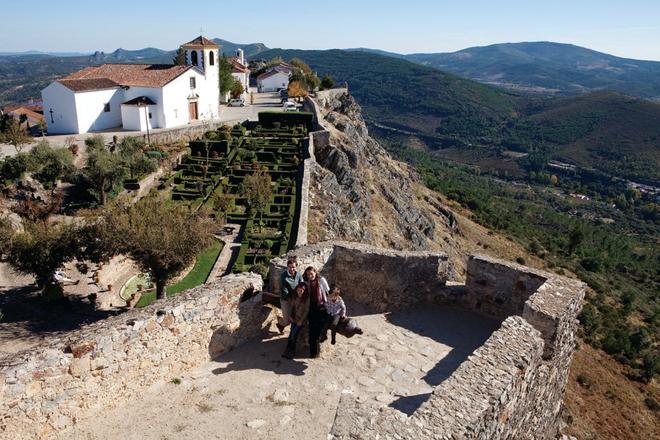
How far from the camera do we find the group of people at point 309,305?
9.10 m

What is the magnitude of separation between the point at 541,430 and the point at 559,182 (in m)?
157

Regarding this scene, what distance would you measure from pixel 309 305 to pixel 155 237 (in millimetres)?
9058

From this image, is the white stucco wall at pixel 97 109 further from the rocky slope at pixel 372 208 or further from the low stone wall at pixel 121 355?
the low stone wall at pixel 121 355

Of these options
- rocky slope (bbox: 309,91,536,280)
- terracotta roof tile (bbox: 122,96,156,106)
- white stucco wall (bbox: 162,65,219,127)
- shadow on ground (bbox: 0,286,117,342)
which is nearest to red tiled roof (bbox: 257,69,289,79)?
rocky slope (bbox: 309,91,536,280)

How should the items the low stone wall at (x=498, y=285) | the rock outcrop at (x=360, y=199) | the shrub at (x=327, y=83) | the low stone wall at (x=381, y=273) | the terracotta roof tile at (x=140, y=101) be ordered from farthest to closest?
the shrub at (x=327, y=83), the terracotta roof tile at (x=140, y=101), the rock outcrop at (x=360, y=199), the low stone wall at (x=381, y=273), the low stone wall at (x=498, y=285)

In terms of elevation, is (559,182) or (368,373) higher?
(368,373)

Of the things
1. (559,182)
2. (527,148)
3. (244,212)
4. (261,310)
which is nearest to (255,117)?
(244,212)

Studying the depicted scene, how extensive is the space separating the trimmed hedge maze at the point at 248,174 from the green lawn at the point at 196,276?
1291 millimetres

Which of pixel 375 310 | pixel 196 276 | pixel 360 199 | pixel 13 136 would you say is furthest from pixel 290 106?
pixel 375 310

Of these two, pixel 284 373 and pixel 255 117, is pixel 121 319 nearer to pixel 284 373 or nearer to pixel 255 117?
pixel 284 373

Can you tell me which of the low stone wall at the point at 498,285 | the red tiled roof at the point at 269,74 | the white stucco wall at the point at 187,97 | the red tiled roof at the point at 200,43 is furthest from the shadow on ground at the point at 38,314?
the red tiled roof at the point at 269,74

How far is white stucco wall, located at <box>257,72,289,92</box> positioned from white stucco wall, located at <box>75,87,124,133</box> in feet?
124

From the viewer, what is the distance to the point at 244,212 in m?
28.5

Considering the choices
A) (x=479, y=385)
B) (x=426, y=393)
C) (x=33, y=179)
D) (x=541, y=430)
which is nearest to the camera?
(x=479, y=385)
